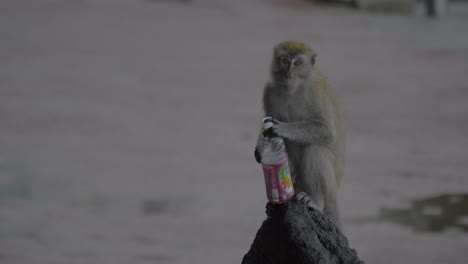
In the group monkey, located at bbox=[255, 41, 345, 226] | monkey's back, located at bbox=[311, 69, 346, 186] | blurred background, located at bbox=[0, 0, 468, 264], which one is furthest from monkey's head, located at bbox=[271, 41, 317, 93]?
blurred background, located at bbox=[0, 0, 468, 264]

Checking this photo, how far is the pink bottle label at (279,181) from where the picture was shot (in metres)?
5.09

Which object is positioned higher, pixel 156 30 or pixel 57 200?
pixel 156 30

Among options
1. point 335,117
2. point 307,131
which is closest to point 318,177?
point 307,131

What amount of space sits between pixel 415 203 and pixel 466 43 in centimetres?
1040

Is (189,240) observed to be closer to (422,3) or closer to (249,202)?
(249,202)

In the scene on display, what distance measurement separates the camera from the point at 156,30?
20.9 meters

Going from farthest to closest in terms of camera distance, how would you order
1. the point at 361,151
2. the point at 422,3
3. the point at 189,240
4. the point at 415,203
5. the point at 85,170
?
1. the point at 422,3
2. the point at 361,151
3. the point at 85,170
4. the point at 415,203
5. the point at 189,240

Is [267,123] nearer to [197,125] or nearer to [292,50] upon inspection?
[292,50]

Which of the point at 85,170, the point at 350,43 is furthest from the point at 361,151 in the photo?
the point at 350,43

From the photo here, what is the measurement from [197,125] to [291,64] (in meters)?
8.92

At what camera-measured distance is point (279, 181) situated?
16.8ft

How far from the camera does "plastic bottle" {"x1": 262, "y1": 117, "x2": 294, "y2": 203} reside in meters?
5.09

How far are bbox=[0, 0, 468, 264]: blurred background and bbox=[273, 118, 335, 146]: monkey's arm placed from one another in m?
3.71

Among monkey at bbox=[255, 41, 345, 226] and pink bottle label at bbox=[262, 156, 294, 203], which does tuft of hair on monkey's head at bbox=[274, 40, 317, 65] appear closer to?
monkey at bbox=[255, 41, 345, 226]
